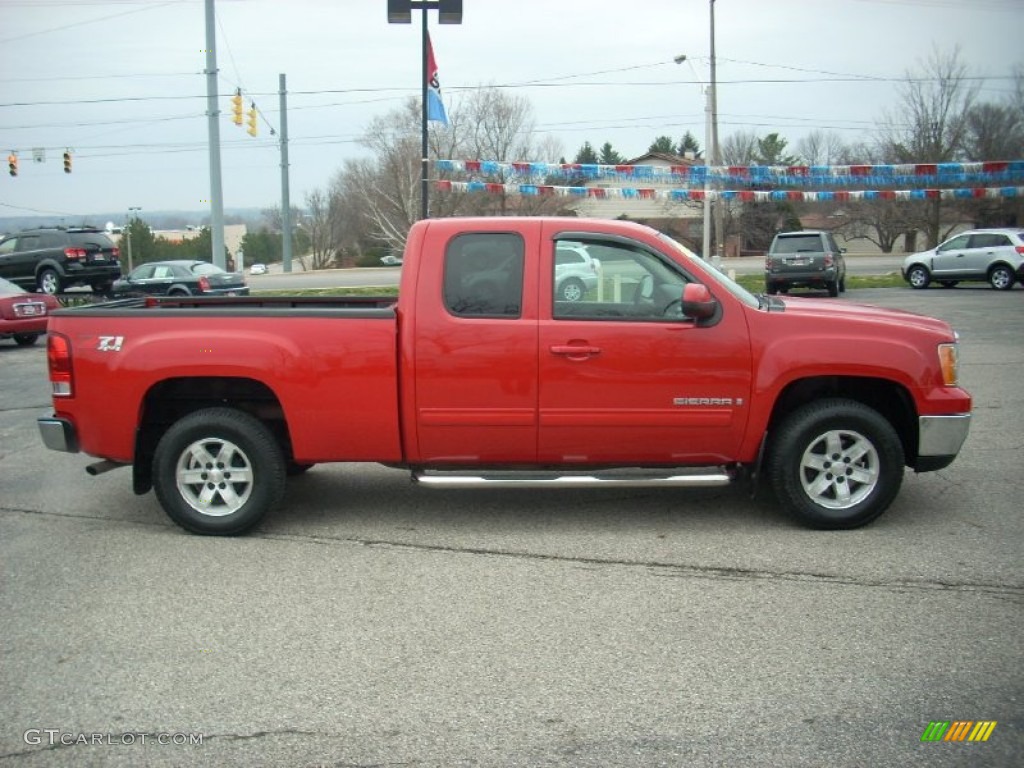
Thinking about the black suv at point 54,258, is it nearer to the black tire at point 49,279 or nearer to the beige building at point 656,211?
the black tire at point 49,279

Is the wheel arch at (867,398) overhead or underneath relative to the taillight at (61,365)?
underneath

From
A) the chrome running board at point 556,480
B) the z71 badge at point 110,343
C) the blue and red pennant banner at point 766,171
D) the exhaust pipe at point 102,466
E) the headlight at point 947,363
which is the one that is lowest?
the chrome running board at point 556,480

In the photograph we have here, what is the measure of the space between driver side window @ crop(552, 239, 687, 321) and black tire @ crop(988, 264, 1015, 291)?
2415 centimetres

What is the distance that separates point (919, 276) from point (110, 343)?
86.9 feet

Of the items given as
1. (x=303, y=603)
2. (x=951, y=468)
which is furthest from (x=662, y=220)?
(x=303, y=603)

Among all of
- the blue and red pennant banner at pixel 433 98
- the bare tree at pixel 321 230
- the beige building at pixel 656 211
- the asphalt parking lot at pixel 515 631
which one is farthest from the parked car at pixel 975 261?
the bare tree at pixel 321 230

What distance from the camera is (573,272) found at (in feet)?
19.1

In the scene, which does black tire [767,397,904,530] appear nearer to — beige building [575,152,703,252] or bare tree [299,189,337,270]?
beige building [575,152,703,252]

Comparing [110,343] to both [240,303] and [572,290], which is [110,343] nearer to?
[240,303]

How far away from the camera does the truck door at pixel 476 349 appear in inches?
225

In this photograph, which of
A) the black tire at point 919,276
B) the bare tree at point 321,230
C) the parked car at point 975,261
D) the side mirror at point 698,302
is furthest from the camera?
the bare tree at point 321,230

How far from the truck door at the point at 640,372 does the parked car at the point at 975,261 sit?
79.0 ft

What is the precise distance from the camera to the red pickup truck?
5699 mm

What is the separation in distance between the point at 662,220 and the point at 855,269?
43.7ft
